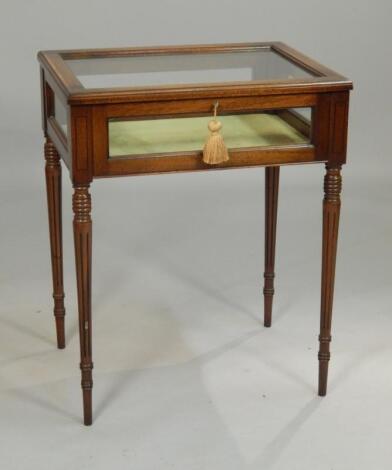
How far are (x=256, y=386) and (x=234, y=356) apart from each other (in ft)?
0.72

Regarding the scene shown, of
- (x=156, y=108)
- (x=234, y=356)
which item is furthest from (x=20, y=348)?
(x=156, y=108)

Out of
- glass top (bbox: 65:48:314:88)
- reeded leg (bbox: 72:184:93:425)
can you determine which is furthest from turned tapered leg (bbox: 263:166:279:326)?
reeded leg (bbox: 72:184:93:425)

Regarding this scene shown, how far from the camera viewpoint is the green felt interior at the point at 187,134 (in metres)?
3.62

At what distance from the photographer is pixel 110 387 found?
4035 mm

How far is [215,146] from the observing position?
3.57 metres

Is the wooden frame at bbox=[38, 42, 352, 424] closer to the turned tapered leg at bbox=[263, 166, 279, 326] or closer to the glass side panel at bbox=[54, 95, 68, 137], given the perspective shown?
the glass side panel at bbox=[54, 95, 68, 137]

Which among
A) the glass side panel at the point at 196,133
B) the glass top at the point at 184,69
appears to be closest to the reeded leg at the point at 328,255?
the glass side panel at the point at 196,133

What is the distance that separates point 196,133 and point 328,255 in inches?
21.7

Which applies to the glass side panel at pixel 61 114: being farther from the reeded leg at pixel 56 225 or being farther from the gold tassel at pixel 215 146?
the gold tassel at pixel 215 146

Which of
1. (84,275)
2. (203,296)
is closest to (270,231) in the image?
(203,296)

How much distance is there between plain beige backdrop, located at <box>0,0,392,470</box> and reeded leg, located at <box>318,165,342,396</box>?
12 cm

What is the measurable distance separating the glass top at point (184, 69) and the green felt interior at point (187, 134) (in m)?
0.12

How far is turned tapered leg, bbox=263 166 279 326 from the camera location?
4344 mm

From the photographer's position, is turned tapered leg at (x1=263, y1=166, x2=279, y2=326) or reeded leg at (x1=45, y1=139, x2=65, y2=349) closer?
reeded leg at (x1=45, y1=139, x2=65, y2=349)
